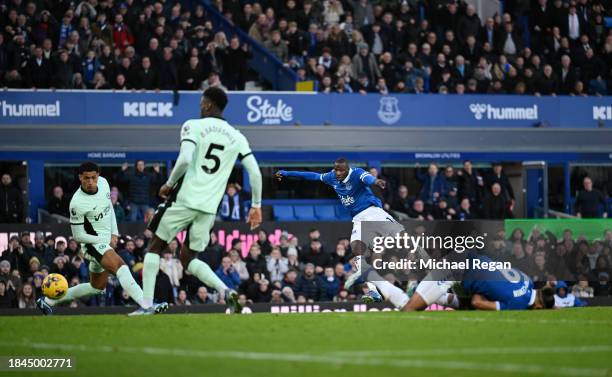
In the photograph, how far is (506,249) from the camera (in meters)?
22.8

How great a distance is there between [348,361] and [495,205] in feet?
64.0

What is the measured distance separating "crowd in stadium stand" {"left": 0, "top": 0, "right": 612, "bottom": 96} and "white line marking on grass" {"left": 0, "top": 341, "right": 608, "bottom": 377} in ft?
56.2

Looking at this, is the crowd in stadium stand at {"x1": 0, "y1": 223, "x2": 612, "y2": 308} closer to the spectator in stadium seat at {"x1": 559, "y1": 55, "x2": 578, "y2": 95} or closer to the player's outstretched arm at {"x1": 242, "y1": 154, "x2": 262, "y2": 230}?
the spectator in stadium seat at {"x1": 559, "y1": 55, "x2": 578, "y2": 95}

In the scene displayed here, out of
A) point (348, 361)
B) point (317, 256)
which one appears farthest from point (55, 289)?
point (317, 256)

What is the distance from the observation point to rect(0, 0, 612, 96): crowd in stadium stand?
26688 millimetres

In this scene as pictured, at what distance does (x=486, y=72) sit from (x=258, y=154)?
6.59 metres

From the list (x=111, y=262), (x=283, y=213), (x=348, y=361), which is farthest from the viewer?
(x=283, y=213)

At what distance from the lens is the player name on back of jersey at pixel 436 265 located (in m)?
16.0

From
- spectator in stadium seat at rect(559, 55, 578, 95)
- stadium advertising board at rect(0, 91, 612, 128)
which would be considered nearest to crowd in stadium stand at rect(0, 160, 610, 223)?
stadium advertising board at rect(0, 91, 612, 128)

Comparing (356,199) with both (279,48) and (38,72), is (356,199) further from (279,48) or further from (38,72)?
(279,48)

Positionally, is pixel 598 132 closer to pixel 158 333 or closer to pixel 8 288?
pixel 8 288

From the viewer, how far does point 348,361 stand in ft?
29.7

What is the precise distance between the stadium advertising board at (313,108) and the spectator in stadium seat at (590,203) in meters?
2.01

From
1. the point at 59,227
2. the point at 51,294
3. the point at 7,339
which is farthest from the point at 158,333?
the point at 59,227
